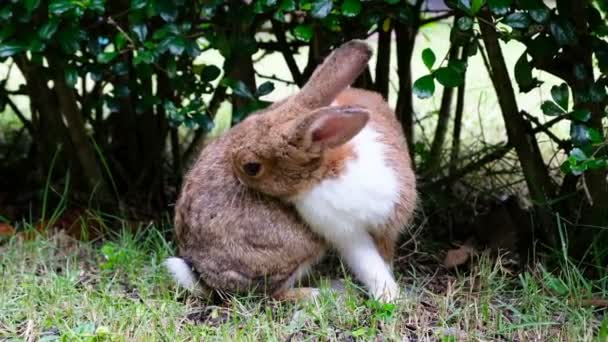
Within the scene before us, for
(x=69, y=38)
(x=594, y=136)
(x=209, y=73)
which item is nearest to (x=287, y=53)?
(x=209, y=73)

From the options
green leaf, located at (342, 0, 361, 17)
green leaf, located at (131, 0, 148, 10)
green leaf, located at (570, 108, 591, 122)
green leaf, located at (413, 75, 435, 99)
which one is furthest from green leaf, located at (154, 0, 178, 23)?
green leaf, located at (570, 108, 591, 122)

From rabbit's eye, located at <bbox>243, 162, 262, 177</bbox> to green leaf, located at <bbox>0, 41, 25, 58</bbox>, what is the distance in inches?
38.3

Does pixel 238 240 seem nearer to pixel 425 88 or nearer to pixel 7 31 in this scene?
pixel 425 88

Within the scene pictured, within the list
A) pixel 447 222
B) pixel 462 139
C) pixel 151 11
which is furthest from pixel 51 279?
pixel 462 139

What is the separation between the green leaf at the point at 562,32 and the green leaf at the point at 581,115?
0.76 feet

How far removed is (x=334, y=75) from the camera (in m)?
2.82

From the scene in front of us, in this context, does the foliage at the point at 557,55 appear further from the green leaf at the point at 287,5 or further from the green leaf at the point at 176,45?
the green leaf at the point at 176,45

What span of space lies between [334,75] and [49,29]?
1046 mm

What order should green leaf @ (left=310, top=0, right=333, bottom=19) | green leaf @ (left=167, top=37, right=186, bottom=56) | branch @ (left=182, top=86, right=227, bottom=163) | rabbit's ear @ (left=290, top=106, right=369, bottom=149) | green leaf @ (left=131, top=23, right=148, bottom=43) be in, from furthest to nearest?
branch @ (left=182, top=86, right=227, bottom=163) → green leaf @ (left=131, top=23, right=148, bottom=43) → green leaf @ (left=167, top=37, right=186, bottom=56) → green leaf @ (left=310, top=0, right=333, bottom=19) → rabbit's ear @ (left=290, top=106, right=369, bottom=149)

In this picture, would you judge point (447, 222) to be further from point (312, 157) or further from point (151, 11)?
point (151, 11)

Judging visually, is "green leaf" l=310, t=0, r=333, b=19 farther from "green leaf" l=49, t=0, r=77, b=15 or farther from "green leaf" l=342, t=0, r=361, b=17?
"green leaf" l=49, t=0, r=77, b=15

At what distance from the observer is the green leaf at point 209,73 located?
3389 mm

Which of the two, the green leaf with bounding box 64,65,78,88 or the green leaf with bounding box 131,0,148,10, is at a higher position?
the green leaf with bounding box 131,0,148,10

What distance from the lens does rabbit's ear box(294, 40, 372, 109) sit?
111 inches
